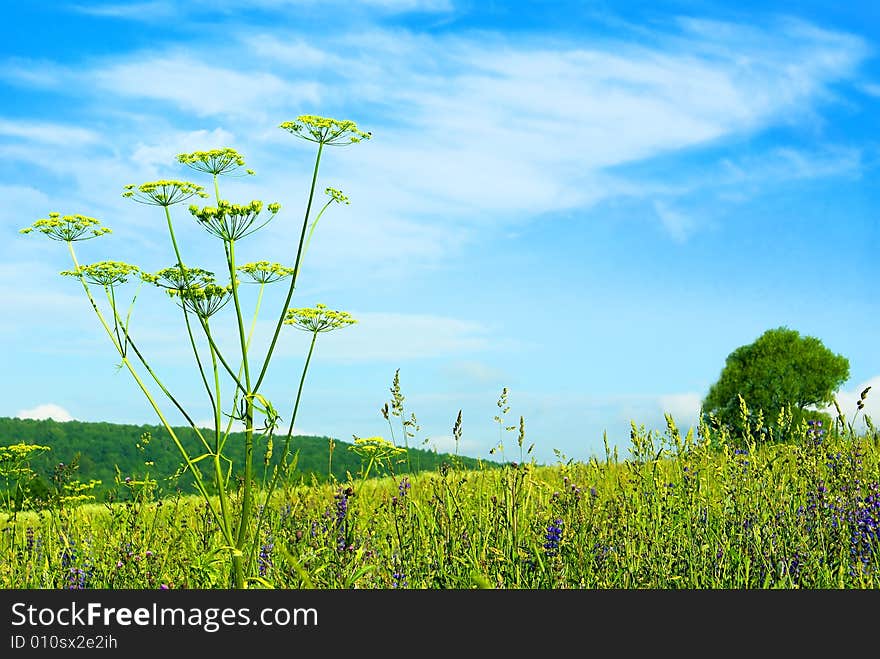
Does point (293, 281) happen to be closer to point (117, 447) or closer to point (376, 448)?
point (376, 448)

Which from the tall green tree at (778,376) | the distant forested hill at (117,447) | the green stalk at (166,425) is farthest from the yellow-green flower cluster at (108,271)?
the tall green tree at (778,376)

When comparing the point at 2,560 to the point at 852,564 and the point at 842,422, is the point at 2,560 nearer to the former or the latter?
the point at 852,564

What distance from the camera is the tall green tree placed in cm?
1769

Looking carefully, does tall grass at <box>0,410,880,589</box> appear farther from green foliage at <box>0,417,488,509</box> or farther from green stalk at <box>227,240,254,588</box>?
green foliage at <box>0,417,488,509</box>

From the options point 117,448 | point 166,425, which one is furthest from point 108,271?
point 117,448

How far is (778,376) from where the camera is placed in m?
17.8

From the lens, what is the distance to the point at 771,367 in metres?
17.8

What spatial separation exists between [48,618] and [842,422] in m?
5.31

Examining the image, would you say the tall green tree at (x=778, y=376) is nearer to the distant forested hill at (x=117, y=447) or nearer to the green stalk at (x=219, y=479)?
the distant forested hill at (x=117, y=447)

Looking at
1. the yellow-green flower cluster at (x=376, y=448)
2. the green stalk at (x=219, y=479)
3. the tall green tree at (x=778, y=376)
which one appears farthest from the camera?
the tall green tree at (x=778, y=376)

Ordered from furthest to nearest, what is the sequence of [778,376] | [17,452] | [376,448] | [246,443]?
[778,376]
[17,452]
[376,448]
[246,443]

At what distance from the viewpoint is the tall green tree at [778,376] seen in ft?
58.0

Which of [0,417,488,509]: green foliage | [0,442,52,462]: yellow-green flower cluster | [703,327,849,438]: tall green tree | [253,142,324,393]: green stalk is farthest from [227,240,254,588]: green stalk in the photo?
[703,327,849,438]: tall green tree

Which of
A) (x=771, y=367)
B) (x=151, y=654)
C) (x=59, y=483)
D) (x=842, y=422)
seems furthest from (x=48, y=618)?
(x=771, y=367)
